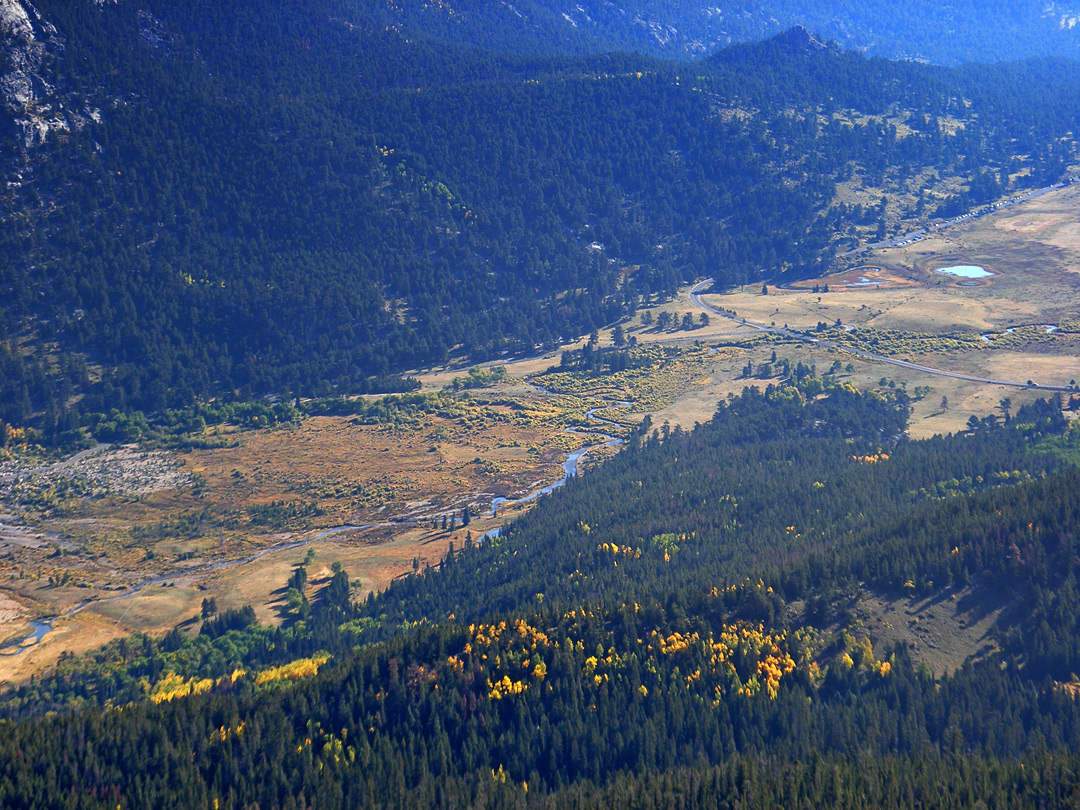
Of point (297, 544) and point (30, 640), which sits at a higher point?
point (297, 544)

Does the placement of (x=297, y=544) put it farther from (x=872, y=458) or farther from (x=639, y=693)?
(x=872, y=458)

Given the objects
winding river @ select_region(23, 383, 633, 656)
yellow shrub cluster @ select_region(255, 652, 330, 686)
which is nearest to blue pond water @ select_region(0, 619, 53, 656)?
winding river @ select_region(23, 383, 633, 656)

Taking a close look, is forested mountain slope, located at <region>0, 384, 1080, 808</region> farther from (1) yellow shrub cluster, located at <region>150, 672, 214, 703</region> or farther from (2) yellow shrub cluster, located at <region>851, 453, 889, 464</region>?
(2) yellow shrub cluster, located at <region>851, 453, 889, 464</region>

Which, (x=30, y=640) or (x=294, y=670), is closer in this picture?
(x=294, y=670)

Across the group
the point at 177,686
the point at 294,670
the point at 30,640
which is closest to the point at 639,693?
the point at 294,670

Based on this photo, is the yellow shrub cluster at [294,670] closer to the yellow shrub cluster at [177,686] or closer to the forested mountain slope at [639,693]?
the forested mountain slope at [639,693]

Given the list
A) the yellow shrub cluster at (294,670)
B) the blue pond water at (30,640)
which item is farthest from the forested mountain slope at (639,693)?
the blue pond water at (30,640)

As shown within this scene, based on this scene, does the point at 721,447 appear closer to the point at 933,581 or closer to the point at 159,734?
the point at 933,581

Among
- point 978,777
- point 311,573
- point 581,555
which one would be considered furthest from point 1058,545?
point 311,573

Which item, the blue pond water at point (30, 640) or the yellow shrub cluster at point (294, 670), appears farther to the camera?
the blue pond water at point (30, 640)
